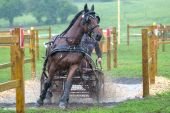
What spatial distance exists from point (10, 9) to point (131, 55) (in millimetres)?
31383

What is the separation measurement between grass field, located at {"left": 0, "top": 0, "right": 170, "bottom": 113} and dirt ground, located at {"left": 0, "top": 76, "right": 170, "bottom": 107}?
51.3 inches

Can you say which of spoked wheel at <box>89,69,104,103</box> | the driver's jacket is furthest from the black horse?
the driver's jacket

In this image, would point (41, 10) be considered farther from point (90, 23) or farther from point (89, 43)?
point (90, 23)

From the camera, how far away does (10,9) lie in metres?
56.5

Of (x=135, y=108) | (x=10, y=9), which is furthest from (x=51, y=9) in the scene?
(x=135, y=108)

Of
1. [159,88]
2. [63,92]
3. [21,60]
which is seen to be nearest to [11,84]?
[21,60]

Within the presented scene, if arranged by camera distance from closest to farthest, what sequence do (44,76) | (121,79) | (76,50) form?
(76,50), (44,76), (121,79)

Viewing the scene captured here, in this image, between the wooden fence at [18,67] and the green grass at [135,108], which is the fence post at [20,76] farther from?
the green grass at [135,108]

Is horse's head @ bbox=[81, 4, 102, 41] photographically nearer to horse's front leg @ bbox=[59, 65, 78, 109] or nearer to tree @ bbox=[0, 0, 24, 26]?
horse's front leg @ bbox=[59, 65, 78, 109]

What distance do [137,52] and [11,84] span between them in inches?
810

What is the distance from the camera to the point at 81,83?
1173 cm

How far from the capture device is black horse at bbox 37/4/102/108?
10930mm

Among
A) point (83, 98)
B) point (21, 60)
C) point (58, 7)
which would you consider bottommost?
point (83, 98)

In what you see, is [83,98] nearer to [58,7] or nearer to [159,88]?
[159,88]
